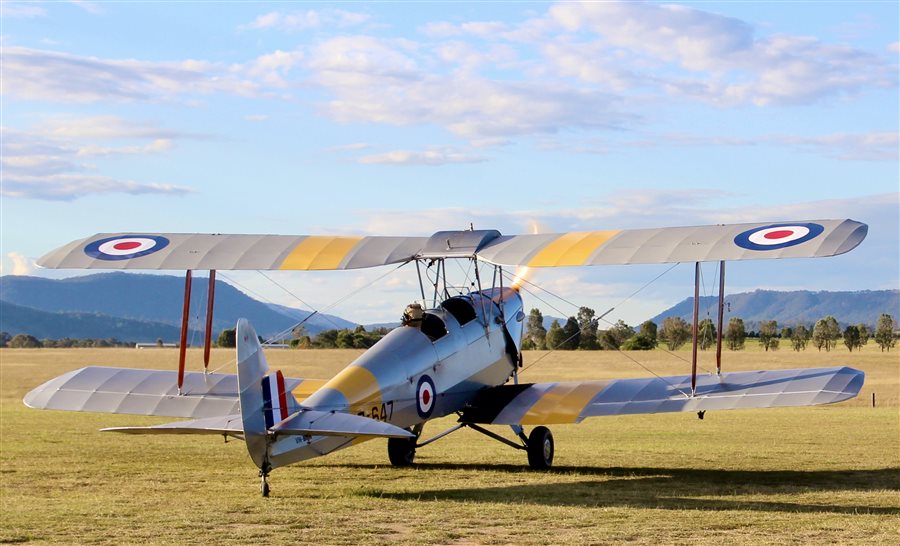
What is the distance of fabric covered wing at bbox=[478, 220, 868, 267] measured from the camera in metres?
11.1

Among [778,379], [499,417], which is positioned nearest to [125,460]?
[499,417]

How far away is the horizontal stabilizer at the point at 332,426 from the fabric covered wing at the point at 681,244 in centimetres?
308

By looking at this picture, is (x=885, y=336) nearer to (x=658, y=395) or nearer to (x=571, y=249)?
(x=658, y=395)

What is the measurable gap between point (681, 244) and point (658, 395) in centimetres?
202

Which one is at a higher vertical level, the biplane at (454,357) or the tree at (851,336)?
the biplane at (454,357)

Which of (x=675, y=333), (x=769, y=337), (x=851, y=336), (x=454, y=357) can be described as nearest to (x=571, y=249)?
(x=454, y=357)

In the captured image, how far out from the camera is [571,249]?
40.6 feet

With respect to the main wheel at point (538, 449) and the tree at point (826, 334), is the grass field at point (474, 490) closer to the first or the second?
the main wheel at point (538, 449)

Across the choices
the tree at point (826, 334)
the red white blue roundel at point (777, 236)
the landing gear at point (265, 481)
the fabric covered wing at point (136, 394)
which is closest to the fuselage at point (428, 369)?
the landing gear at point (265, 481)

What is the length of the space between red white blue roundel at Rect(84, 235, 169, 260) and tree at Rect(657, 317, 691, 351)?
59657 millimetres

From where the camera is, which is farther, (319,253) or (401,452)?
(401,452)

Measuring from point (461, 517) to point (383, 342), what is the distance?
310cm

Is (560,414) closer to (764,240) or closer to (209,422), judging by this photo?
(764,240)

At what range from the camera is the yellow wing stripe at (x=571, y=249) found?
12.1 m
